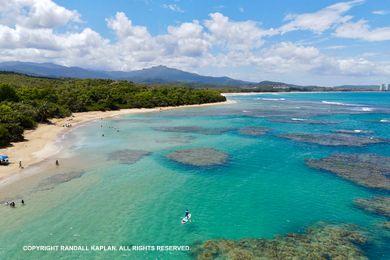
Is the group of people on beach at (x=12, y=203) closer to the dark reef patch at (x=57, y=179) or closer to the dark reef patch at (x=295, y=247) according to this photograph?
the dark reef patch at (x=57, y=179)

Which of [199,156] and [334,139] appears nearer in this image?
[199,156]

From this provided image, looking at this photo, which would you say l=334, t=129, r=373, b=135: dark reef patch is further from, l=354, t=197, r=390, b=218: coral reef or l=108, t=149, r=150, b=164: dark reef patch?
l=108, t=149, r=150, b=164: dark reef patch

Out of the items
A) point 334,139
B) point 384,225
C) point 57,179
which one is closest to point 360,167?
point 384,225

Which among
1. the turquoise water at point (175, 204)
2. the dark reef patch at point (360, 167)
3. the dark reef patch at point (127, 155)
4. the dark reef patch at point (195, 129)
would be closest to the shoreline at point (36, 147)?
the turquoise water at point (175, 204)

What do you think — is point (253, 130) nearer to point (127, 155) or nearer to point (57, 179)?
point (127, 155)

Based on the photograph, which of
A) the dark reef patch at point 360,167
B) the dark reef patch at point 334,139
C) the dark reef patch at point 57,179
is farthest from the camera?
the dark reef patch at point 334,139
